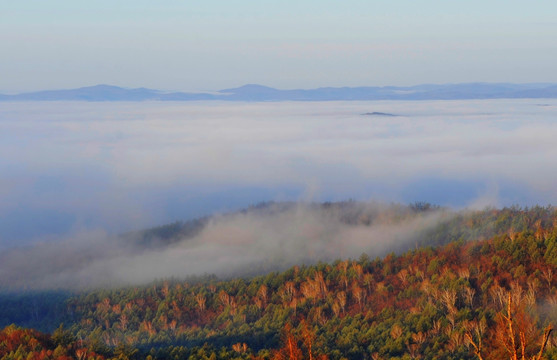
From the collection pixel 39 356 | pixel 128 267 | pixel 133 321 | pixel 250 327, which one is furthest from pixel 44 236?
pixel 39 356

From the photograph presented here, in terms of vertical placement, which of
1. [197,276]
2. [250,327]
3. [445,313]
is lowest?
[197,276]

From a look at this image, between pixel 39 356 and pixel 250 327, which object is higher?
pixel 39 356

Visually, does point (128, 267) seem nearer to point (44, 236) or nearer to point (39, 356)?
point (44, 236)

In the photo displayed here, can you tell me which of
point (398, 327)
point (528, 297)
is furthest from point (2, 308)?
point (528, 297)

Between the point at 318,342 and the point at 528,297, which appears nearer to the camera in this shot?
the point at 318,342

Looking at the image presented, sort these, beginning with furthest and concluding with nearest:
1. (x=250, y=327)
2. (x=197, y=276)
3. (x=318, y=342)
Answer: (x=197, y=276) → (x=250, y=327) → (x=318, y=342)

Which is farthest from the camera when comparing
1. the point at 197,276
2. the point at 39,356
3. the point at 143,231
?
the point at 143,231
